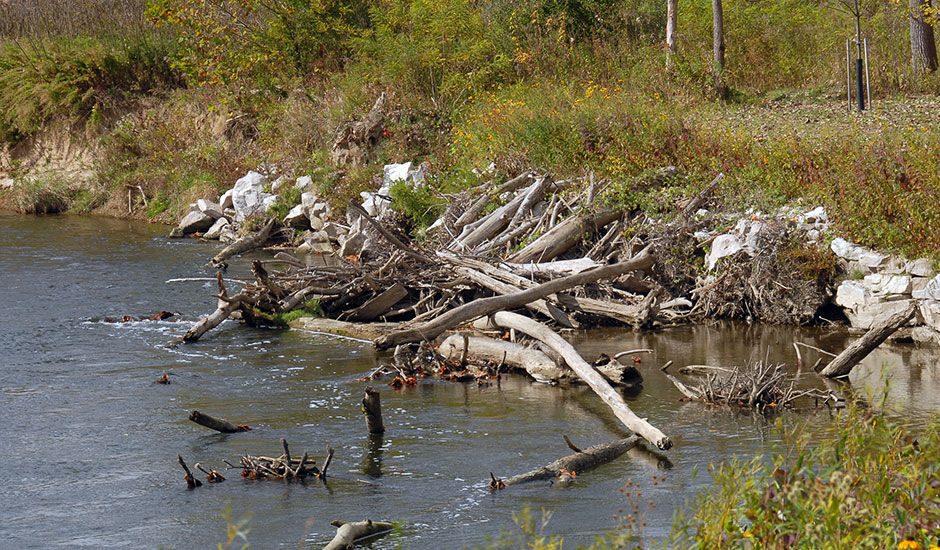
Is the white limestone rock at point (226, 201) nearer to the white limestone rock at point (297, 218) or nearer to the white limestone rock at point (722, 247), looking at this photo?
the white limestone rock at point (297, 218)

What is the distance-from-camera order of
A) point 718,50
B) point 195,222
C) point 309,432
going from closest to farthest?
point 309,432
point 718,50
point 195,222

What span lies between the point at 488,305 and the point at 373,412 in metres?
3.36

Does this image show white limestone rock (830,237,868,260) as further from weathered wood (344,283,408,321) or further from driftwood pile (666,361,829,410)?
weathered wood (344,283,408,321)

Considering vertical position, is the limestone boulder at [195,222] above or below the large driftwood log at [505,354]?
above

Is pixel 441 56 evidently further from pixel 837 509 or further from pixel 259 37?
pixel 837 509

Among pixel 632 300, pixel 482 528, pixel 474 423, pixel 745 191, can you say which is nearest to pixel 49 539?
pixel 482 528

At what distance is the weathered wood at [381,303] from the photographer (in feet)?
41.7

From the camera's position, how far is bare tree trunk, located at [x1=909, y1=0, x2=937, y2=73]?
21.1 meters

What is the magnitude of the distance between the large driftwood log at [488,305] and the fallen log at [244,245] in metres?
7.41

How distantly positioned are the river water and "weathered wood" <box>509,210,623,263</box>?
186 centimetres

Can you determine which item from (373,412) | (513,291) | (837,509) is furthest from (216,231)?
(837,509)

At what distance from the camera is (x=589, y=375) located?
9.19 metres

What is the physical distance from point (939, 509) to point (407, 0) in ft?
81.4

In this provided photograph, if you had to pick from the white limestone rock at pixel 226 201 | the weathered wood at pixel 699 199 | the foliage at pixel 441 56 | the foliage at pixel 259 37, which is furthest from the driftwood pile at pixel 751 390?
the foliage at pixel 259 37
